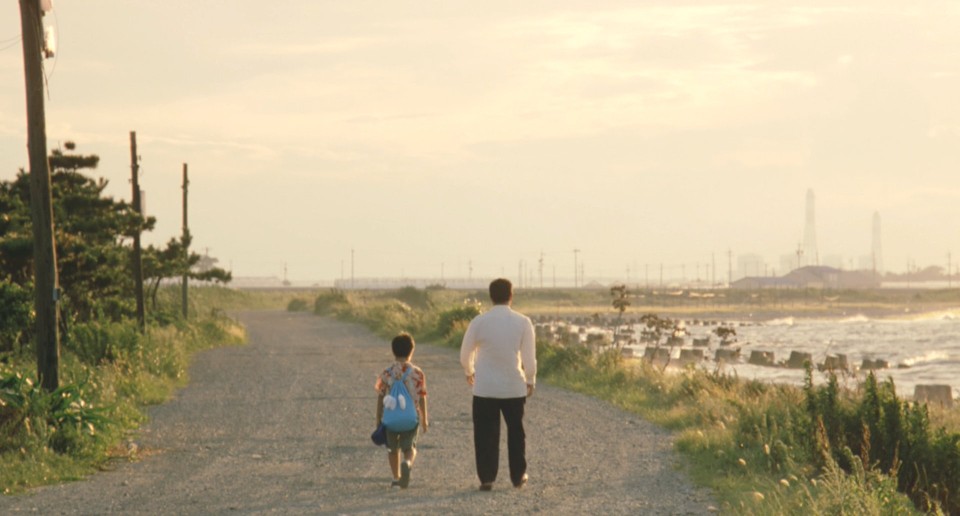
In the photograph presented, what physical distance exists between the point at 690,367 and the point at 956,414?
200 inches

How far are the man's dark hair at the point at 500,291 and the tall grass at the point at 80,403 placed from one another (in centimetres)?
470

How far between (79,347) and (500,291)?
14204mm

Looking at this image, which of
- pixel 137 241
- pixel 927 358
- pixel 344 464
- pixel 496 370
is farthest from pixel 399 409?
pixel 927 358

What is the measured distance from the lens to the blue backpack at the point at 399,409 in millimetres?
11516

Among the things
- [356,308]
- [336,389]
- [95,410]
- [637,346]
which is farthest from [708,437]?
[356,308]

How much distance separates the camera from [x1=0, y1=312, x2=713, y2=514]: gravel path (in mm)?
10805

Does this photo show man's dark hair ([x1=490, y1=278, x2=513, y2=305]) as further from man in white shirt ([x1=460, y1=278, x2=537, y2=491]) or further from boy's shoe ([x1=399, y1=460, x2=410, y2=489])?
boy's shoe ([x1=399, y1=460, x2=410, y2=489])

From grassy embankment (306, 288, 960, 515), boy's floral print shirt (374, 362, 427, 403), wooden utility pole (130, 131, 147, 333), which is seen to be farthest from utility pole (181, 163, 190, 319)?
boy's floral print shirt (374, 362, 427, 403)

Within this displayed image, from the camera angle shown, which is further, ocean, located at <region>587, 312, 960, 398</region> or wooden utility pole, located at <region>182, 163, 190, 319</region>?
wooden utility pole, located at <region>182, 163, 190, 319</region>

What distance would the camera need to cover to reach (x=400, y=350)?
38.1ft

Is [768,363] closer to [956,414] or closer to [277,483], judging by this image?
[956,414]

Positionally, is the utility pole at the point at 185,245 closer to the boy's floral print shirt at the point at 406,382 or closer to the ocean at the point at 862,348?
the ocean at the point at 862,348

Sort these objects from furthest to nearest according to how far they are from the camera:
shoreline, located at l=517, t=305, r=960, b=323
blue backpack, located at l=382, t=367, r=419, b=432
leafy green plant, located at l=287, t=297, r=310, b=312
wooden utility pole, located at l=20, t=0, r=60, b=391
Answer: shoreline, located at l=517, t=305, r=960, b=323, leafy green plant, located at l=287, t=297, r=310, b=312, wooden utility pole, located at l=20, t=0, r=60, b=391, blue backpack, located at l=382, t=367, r=419, b=432

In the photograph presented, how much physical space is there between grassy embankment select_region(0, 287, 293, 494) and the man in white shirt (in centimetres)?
430
